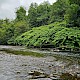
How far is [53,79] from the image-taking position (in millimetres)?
11664

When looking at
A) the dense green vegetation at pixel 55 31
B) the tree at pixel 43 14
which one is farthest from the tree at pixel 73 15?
the tree at pixel 43 14

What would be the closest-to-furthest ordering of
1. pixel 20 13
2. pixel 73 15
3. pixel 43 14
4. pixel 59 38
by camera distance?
pixel 59 38, pixel 73 15, pixel 43 14, pixel 20 13

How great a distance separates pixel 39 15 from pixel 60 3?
1291 cm

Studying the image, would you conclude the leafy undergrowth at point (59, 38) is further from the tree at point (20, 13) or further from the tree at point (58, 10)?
the tree at point (20, 13)

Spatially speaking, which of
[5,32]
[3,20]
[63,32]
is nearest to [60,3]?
[5,32]

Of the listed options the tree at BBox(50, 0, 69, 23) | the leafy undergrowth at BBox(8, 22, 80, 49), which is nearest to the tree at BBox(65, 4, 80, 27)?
the leafy undergrowth at BBox(8, 22, 80, 49)

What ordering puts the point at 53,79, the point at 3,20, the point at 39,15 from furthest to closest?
the point at 3,20 < the point at 39,15 < the point at 53,79

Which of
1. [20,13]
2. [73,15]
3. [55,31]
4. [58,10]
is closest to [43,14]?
[58,10]

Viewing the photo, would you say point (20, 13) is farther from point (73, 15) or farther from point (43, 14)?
point (73, 15)

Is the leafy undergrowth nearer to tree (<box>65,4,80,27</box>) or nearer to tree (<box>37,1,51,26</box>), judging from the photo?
tree (<box>65,4,80,27</box>)

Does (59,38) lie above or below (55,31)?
below

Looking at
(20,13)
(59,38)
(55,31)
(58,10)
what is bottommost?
(59,38)

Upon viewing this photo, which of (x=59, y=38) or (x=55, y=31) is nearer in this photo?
(x=59, y=38)

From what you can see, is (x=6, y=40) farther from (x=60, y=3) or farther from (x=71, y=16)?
(x=71, y=16)
